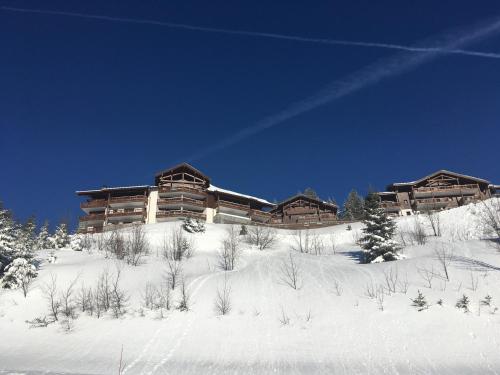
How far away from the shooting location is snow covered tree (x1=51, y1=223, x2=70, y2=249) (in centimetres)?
3706

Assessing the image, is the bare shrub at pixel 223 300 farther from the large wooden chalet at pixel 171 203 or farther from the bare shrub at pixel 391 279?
the large wooden chalet at pixel 171 203

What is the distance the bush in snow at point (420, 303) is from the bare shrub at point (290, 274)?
7.03 meters

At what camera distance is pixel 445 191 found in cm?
6531

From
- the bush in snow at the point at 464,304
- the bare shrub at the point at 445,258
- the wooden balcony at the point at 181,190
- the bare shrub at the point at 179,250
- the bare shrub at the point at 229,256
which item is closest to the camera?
the bush in snow at the point at 464,304

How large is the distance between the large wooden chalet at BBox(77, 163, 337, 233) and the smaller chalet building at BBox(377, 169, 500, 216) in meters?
15.9

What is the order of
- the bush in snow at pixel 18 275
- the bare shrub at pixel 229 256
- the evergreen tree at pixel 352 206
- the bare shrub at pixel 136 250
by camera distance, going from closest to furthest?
the bush in snow at pixel 18 275 < the bare shrub at pixel 136 250 < the bare shrub at pixel 229 256 < the evergreen tree at pixel 352 206

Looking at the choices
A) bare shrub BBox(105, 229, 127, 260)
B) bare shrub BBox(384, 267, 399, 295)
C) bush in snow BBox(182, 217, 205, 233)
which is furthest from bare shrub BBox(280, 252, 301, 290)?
bush in snow BBox(182, 217, 205, 233)

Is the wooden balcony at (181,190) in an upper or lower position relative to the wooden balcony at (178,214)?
upper

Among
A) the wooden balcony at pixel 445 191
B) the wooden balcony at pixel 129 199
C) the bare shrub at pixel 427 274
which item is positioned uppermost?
the wooden balcony at pixel 445 191

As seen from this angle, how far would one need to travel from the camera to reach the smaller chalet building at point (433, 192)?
64.0 meters

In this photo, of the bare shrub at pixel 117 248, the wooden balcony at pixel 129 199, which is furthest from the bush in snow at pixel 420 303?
the wooden balcony at pixel 129 199

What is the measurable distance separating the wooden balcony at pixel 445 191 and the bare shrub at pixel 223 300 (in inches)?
2080

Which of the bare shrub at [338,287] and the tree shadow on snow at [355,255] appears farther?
the tree shadow on snow at [355,255]

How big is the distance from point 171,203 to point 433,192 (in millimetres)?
46495
